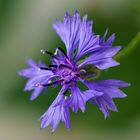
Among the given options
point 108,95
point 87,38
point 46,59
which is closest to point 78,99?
point 108,95

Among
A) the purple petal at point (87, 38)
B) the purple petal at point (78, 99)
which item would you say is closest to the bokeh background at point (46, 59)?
the purple petal at point (87, 38)

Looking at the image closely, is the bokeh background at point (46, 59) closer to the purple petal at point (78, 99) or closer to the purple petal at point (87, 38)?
the purple petal at point (87, 38)

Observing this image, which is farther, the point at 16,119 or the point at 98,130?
the point at 16,119

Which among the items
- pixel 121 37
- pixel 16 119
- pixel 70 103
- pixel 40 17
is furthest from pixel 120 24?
pixel 70 103

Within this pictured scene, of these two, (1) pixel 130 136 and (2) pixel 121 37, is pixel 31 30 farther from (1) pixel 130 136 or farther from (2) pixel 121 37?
(1) pixel 130 136

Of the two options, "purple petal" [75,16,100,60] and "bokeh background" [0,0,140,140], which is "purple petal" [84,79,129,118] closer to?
"purple petal" [75,16,100,60]

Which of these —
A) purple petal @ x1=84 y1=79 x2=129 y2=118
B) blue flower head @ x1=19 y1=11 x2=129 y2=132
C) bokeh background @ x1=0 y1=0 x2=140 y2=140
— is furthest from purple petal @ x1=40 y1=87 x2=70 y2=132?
bokeh background @ x1=0 y1=0 x2=140 y2=140
